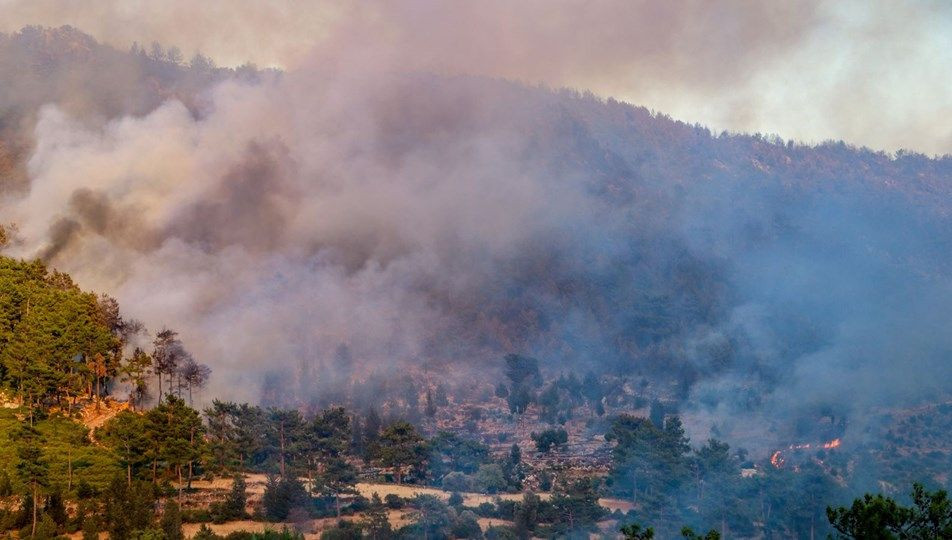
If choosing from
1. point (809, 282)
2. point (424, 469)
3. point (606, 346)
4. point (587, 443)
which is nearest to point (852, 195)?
point (809, 282)

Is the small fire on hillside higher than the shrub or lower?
higher

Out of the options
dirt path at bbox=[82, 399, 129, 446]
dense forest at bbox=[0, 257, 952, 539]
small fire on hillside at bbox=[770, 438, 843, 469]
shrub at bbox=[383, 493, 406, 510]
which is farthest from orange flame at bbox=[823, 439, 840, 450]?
dirt path at bbox=[82, 399, 129, 446]

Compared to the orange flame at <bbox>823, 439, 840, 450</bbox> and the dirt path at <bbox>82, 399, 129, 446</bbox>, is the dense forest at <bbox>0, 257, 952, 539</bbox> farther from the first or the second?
the orange flame at <bbox>823, 439, 840, 450</bbox>

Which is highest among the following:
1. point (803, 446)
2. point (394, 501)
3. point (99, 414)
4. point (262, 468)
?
point (99, 414)

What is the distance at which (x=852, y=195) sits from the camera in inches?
7323

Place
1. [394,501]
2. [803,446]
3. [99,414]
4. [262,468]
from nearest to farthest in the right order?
[394,501], [99,414], [262,468], [803,446]

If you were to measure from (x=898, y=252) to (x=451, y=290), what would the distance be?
81.2 metres

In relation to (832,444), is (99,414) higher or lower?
higher

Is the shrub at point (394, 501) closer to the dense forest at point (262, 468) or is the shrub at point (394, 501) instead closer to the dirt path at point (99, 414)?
the dense forest at point (262, 468)

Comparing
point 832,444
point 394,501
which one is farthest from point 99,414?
point 832,444

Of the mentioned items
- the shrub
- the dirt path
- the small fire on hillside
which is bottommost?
the shrub

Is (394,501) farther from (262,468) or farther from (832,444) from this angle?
(832,444)

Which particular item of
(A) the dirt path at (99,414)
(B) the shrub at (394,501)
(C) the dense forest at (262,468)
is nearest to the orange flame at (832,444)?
(C) the dense forest at (262,468)

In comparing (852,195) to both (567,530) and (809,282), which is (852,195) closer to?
(809,282)
